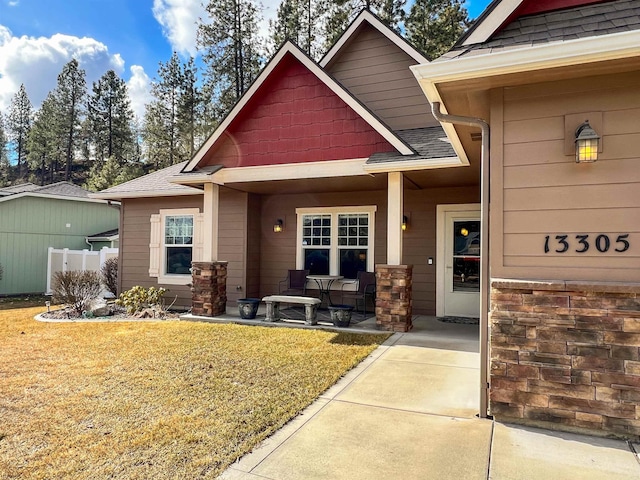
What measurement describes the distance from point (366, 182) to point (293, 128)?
1776 millimetres

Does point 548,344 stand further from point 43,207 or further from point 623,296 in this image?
point 43,207

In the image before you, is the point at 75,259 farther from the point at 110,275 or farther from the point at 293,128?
the point at 293,128

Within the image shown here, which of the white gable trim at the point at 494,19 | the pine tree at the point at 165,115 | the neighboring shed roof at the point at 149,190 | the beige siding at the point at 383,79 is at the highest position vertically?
the pine tree at the point at 165,115

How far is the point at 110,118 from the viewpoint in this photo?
31.6 metres

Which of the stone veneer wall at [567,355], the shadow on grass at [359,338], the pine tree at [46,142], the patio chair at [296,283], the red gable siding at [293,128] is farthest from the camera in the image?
the pine tree at [46,142]

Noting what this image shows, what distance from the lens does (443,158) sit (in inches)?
230

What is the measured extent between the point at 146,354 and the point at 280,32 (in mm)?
18028

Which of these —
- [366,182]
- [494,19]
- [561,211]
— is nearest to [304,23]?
[366,182]

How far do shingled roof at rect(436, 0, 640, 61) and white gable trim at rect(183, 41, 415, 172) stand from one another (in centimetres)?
281

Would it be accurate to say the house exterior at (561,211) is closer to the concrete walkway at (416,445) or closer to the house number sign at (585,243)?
the house number sign at (585,243)

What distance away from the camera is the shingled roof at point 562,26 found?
297 centimetres

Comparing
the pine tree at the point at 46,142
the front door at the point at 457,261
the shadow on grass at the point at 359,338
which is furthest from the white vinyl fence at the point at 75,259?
the pine tree at the point at 46,142

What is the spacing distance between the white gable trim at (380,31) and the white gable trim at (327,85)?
2.16 m

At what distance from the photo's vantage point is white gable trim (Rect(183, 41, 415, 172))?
20.7 feet
